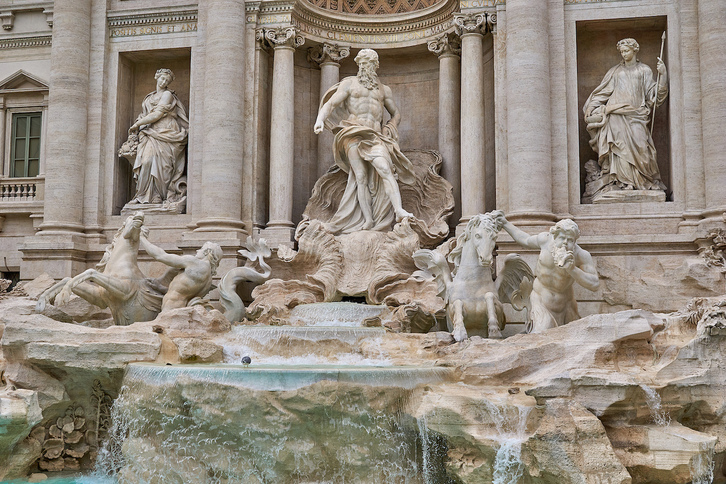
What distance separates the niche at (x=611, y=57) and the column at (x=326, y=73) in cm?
464

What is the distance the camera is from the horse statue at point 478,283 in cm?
1086

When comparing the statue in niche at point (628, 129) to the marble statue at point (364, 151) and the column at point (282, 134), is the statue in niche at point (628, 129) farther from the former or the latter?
the column at point (282, 134)

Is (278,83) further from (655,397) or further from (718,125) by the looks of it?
(655,397)

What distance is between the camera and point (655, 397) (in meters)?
8.20

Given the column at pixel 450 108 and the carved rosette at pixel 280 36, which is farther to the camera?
the column at pixel 450 108

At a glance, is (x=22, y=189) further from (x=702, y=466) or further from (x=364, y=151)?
(x=702, y=466)

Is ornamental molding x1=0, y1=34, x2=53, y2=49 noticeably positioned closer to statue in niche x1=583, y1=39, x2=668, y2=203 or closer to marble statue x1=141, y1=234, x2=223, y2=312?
marble statue x1=141, y1=234, x2=223, y2=312

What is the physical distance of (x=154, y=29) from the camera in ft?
52.8

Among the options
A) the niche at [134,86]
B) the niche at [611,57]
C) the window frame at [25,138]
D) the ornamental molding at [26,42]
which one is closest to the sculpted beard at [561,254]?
the niche at [611,57]

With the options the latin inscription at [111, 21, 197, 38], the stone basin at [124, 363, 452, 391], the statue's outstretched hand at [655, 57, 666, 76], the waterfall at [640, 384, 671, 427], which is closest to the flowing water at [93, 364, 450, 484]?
the stone basin at [124, 363, 452, 391]

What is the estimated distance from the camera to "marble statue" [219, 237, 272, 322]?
12906mm

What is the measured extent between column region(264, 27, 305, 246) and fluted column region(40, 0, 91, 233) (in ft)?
12.5

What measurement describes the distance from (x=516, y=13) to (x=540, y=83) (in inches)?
52.5

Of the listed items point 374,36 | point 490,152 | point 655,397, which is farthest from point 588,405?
point 374,36
